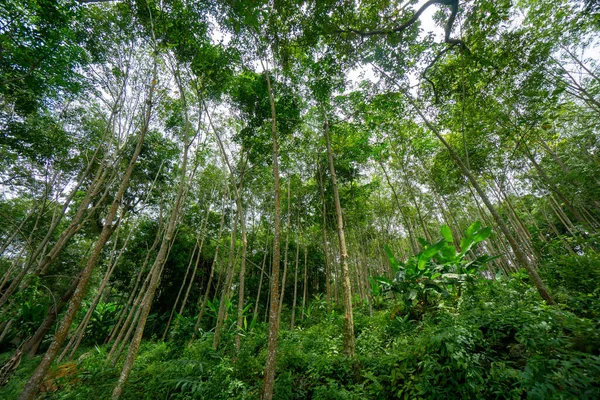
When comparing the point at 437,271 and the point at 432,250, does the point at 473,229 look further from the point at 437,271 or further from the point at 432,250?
the point at 437,271

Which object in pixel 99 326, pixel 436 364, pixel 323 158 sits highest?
pixel 323 158

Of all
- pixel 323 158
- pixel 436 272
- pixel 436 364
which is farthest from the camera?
pixel 323 158

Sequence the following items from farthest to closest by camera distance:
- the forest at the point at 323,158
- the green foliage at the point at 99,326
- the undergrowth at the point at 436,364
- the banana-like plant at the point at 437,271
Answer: the green foliage at the point at 99,326
the banana-like plant at the point at 437,271
the forest at the point at 323,158
the undergrowth at the point at 436,364

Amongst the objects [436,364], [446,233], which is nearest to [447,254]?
[446,233]

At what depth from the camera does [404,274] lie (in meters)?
4.66

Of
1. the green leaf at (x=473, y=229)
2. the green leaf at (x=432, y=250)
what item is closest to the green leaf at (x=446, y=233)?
the green leaf at (x=432, y=250)

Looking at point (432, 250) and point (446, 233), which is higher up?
point (446, 233)

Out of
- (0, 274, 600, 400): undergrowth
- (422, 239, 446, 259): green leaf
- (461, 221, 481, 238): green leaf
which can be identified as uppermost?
(461, 221, 481, 238): green leaf

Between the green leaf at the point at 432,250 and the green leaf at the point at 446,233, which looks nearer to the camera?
the green leaf at the point at 432,250

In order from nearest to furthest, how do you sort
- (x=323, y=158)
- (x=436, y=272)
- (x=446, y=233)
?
(x=436, y=272), (x=446, y=233), (x=323, y=158)

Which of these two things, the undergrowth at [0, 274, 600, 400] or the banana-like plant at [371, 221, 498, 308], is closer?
the undergrowth at [0, 274, 600, 400]

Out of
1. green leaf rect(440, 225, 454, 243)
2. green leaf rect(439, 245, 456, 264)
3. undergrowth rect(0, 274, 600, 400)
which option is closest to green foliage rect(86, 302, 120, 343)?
undergrowth rect(0, 274, 600, 400)

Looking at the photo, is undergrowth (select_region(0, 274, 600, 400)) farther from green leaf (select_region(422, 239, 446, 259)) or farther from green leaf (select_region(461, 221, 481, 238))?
green leaf (select_region(461, 221, 481, 238))

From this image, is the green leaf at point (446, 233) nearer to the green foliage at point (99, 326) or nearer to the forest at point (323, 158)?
the forest at point (323, 158)
